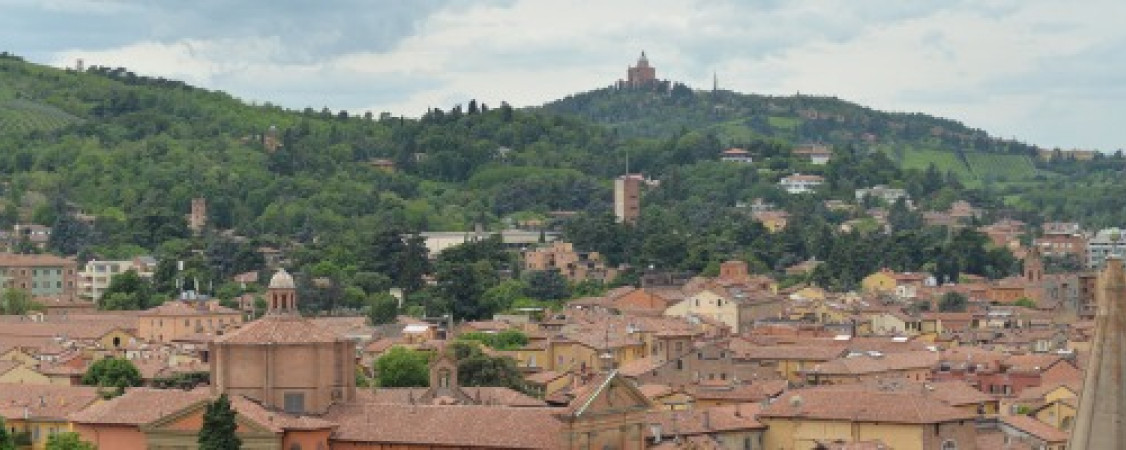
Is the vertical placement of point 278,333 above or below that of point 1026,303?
above

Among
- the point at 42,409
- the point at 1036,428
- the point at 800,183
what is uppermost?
the point at 800,183

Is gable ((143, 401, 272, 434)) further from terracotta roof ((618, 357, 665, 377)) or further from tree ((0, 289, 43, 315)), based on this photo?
tree ((0, 289, 43, 315))

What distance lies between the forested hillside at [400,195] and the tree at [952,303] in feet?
44.7

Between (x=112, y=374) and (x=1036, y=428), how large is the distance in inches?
968

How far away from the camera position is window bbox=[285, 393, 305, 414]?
45188mm

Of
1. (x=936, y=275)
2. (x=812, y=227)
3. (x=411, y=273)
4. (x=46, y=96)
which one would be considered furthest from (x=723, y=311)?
(x=46, y=96)

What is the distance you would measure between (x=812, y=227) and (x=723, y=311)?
42593mm

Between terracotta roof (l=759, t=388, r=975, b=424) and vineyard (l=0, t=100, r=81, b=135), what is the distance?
115220mm

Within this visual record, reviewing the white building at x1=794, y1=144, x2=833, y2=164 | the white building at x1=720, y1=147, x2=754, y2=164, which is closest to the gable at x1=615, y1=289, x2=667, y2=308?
the white building at x1=720, y1=147, x2=754, y2=164

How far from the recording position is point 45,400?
5122cm

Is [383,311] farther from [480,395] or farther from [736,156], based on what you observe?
[736,156]

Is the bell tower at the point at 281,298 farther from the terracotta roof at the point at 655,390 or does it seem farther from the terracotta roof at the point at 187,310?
the terracotta roof at the point at 187,310

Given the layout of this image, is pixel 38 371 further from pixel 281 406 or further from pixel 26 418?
pixel 281 406

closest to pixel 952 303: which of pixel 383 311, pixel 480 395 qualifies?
pixel 383 311
